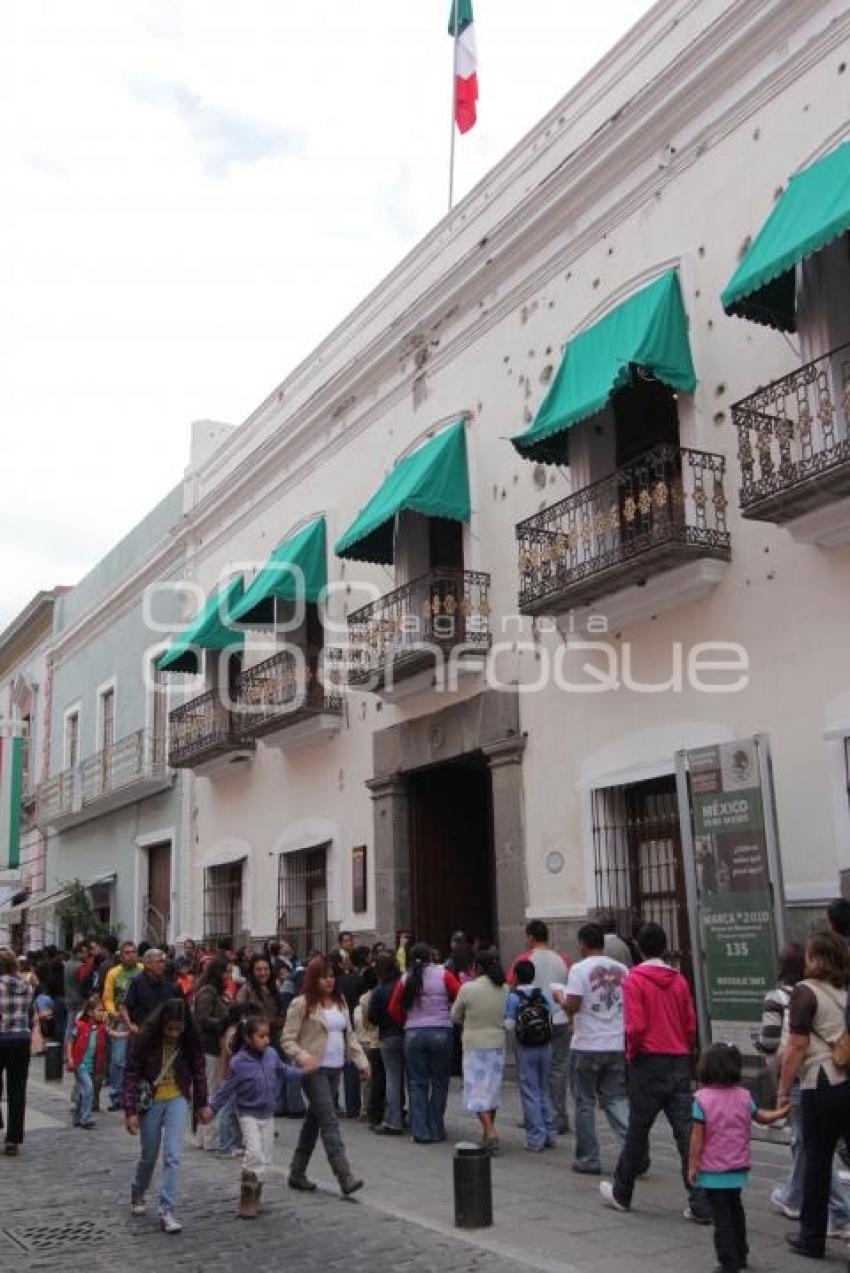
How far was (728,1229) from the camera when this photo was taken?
578 cm

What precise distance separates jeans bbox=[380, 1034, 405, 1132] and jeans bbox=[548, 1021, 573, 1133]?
4.04ft

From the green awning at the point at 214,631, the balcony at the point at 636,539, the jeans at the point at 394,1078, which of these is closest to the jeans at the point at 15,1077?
the jeans at the point at 394,1078

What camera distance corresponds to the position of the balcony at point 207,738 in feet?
60.2

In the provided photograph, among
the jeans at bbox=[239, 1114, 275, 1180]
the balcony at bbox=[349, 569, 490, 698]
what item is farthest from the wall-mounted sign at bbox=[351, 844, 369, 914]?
the jeans at bbox=[239, 1114, 275, 1180]

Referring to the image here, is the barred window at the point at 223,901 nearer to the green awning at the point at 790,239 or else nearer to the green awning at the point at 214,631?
the green awning at the point at 214,631

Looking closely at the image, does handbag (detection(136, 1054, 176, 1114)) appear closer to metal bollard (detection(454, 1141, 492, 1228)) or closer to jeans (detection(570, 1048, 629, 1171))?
metal bollard (detection(454, 1141, 492, 1228))

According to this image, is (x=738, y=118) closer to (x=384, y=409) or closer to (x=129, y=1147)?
(x=384, y=409)

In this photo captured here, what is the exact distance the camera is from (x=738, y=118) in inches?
440

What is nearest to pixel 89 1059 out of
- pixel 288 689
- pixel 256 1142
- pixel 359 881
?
pixel 256 1142

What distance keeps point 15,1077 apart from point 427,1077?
326 centimetres

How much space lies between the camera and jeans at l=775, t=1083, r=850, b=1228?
6410 millimetres

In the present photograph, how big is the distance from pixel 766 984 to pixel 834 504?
3.33 metres

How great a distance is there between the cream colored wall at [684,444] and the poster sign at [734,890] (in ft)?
2.36

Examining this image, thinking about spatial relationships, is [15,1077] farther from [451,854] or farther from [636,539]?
[636,539]
